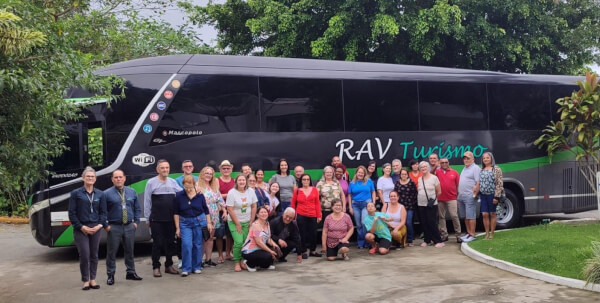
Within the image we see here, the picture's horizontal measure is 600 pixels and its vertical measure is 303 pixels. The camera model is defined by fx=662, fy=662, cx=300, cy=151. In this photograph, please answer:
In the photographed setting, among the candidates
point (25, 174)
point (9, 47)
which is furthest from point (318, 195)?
point (9, 47)

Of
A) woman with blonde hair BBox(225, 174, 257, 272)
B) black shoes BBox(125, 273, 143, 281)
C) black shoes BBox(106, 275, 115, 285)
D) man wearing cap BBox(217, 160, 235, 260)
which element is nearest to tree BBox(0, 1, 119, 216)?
black shoes BBox(106, 275, 115, 285)

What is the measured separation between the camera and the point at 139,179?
11656 millimetres

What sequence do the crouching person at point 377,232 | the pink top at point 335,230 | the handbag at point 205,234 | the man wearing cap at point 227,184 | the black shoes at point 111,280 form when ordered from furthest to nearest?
the crouching person at point 377,232
the man wearing cap at point 227,184
the pink top at point 335,230
the handbag at point 205,234
the black shoes at point 111,280

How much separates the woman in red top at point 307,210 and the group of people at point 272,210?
0.02 metres

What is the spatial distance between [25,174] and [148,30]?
15923 mm

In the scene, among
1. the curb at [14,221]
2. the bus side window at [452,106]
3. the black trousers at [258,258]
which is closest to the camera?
the black trousers at [258,258]

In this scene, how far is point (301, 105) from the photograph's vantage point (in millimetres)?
13062

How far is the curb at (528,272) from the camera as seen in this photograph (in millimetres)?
8236

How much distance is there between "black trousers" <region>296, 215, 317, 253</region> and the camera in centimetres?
1168

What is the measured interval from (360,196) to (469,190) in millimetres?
2156

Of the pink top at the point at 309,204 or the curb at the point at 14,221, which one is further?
the curb at the point at 14,221

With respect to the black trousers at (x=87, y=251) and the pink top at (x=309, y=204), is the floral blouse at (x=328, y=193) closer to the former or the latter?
the pink top at (x=309, y=204)

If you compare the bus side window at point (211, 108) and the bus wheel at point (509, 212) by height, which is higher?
the bus side window at point (211, 108)

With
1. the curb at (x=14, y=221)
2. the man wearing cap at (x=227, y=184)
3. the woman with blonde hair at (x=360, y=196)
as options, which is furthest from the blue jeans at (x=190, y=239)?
the curb at (x=14, y=221)
